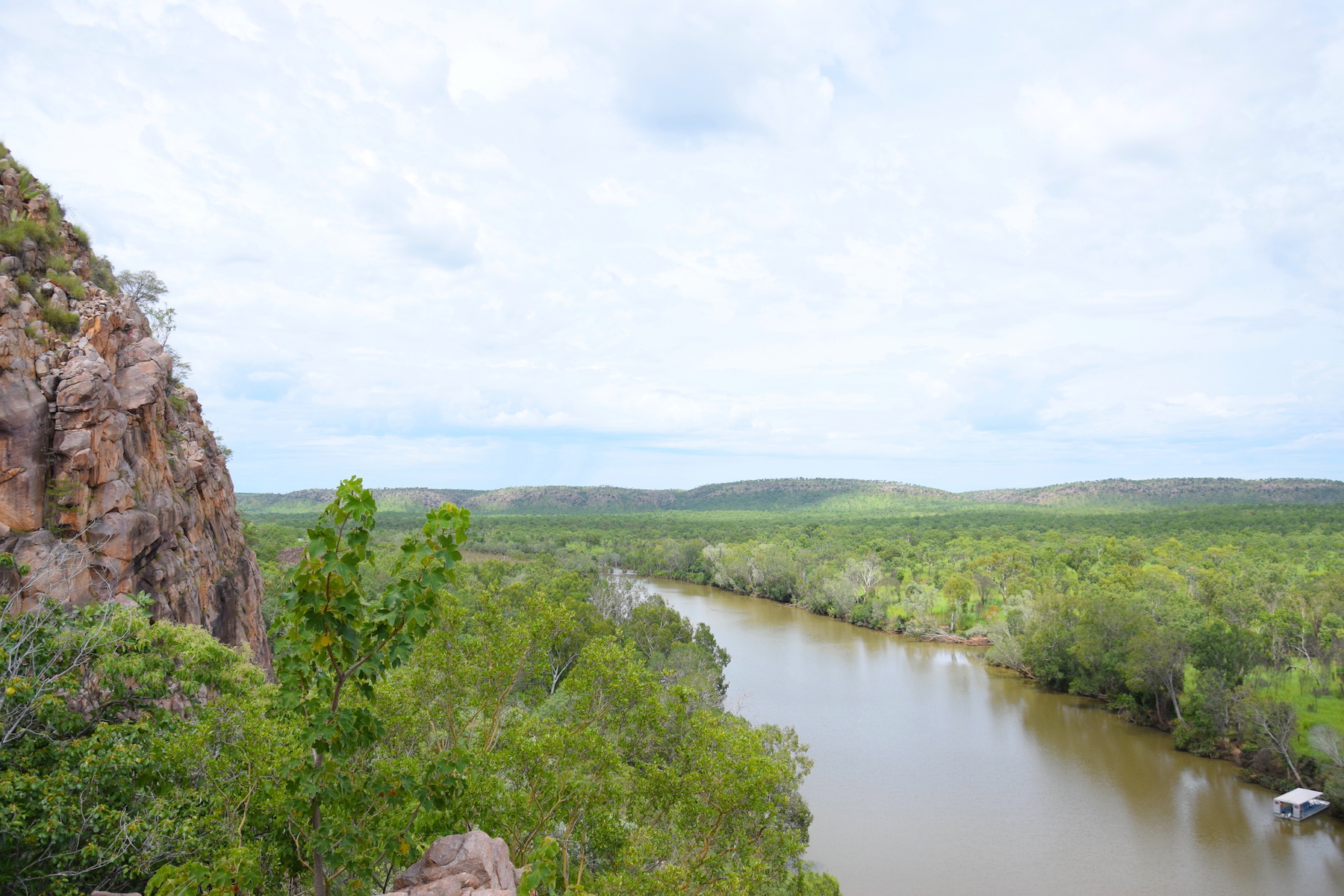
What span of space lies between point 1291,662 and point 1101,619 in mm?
7435

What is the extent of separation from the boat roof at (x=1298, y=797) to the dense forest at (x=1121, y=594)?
62cm

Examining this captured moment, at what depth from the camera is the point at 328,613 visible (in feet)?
14.4

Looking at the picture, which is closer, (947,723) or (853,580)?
(947,723)

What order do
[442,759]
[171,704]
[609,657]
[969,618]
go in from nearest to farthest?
[442,759], [609,657], [171,704], [969,618]

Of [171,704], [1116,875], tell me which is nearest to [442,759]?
[171,704]

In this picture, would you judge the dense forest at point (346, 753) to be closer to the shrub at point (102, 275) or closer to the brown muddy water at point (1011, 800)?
the shrub at point (102, 275)

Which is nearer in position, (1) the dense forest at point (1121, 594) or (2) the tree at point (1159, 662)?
(1) the dense forest at point (1121, 594)

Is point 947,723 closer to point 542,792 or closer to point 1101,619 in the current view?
point 1101,619

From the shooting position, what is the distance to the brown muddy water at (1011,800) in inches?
776

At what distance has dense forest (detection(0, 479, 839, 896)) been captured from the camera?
4.55m

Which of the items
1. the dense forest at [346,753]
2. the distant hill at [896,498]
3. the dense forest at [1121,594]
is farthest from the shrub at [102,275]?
the distant hill at [896,498]

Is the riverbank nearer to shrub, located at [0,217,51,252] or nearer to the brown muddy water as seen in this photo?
the brown muddy water

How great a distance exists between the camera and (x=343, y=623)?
4418 mm

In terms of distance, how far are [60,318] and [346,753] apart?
13.5 meters
